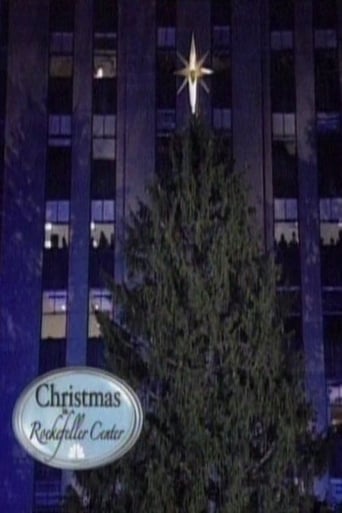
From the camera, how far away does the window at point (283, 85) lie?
3462 centimetres

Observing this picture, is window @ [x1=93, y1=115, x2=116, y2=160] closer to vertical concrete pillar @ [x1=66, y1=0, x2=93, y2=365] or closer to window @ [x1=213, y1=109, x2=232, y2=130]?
vertical concrete pillar @ [x1=66, y1=0, x2=93, y2=365]

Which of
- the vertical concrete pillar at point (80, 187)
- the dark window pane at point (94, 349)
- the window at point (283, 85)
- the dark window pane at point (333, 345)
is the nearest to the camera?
the dark window pane at point (333, 345)

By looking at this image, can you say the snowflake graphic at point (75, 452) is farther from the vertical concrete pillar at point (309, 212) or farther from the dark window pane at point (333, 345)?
the dark window pane at point (333, 345)

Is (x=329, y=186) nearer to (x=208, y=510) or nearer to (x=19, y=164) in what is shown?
(x=19, y=164)

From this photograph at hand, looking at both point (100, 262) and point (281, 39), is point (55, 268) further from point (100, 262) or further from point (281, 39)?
point (281, 39)

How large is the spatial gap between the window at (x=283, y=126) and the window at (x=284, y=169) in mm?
278

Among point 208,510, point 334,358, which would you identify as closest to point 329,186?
point 334,358

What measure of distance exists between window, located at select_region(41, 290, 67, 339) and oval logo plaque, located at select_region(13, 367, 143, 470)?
21017mm

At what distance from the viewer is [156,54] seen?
3484 centimetres

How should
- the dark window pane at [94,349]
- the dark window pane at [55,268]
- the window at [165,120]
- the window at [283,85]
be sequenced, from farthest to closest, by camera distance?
the window at [283,85]
the window at [165,120]
the dark window pane at [55,268]
the dark window pane at [94,349]

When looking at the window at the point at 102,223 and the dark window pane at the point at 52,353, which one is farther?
the window at the point at 102,223

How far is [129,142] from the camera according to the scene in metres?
34.1

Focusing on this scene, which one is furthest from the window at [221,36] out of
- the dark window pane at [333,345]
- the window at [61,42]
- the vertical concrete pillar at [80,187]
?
the dark window pane at [333,345]

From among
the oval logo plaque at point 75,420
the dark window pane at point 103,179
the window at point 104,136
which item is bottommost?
the oval logo plaque at point 75,420
